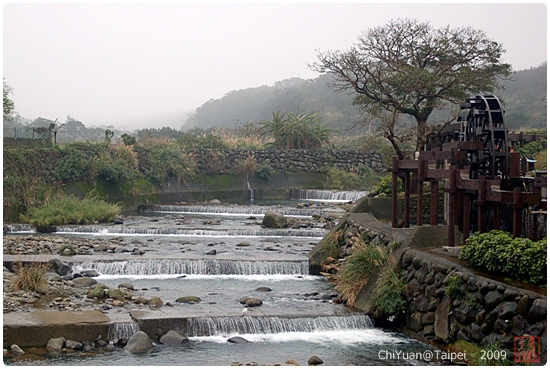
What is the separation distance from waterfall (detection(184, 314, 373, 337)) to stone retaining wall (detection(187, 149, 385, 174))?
2494cm

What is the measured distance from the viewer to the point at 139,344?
→ 453 inches

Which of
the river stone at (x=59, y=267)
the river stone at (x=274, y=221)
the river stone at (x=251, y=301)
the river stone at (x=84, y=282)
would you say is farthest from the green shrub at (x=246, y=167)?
the river stone at (x=251, y=301)

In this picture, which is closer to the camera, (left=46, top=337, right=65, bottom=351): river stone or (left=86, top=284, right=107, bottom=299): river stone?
(left=46, top=337, right=65, bottom=351): river stone

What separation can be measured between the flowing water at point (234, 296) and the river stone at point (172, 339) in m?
A: 0.16

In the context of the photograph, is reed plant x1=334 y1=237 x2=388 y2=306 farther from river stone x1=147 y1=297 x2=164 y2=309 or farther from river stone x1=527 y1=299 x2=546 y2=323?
river stone x1=527 y1=299 x2=546 y2=323

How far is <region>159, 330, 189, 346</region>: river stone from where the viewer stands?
11914 millimetres

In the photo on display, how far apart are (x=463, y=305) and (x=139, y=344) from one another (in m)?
4.87

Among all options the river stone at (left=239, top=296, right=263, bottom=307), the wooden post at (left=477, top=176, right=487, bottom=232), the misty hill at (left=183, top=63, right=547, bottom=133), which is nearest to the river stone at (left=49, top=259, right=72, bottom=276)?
the river stone at (left=239, top=296, right=263, bottom=307)

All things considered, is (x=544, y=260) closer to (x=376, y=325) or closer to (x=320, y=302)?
(x=376, y=325)

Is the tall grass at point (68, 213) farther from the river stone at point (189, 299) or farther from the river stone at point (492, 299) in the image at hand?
the river stone at point (492, 299)

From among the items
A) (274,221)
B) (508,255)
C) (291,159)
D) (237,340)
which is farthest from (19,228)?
(291,159)

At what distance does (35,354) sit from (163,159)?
24678 millimetres

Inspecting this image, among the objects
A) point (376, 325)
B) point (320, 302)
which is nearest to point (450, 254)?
point (376, 325)

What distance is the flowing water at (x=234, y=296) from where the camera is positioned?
1138 cm
